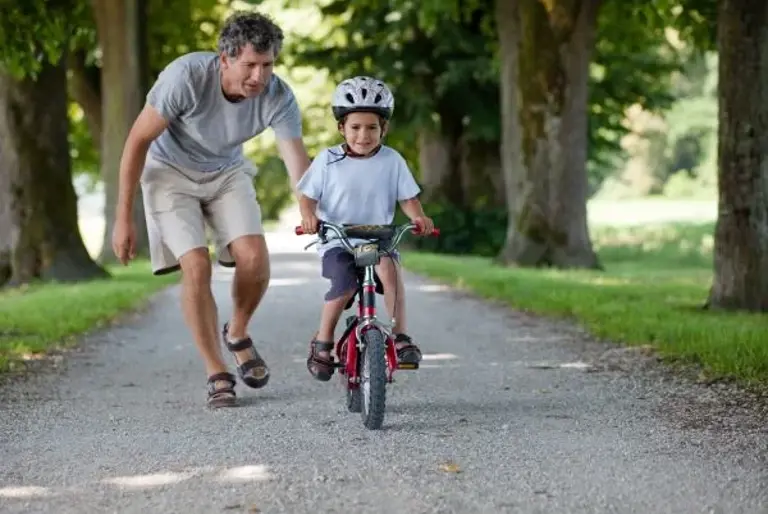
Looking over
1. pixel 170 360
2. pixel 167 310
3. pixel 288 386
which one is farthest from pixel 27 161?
pixel 288 386

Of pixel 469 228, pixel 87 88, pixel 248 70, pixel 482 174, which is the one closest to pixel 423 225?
pixel 248 70

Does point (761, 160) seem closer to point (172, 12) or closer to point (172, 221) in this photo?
point (172, 221)

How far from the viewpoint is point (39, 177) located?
18.7m

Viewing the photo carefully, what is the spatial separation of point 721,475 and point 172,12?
25414 millimetres

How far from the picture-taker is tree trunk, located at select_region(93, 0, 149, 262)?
24578mm

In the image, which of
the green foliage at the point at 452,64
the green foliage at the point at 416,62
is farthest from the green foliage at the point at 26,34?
the green foliage at the point at 416,62

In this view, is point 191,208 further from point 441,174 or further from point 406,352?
point 441,174

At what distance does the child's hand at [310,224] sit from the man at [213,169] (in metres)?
0.60

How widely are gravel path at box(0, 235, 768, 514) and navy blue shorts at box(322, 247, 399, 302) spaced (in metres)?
0.62

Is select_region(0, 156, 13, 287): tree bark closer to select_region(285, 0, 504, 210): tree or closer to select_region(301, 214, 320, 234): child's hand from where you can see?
select_region(285, 0, 504, 210): tree

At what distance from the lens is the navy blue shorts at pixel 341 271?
274 inches

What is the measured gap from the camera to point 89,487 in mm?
5289

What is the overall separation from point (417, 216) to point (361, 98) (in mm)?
625

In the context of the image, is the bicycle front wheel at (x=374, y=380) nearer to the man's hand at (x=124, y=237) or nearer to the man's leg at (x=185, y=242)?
the man's leg at (x=185, y=242)
